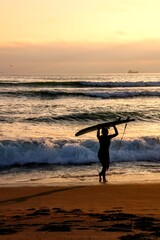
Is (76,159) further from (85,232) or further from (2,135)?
(85,232)

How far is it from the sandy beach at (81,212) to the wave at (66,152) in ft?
15.5

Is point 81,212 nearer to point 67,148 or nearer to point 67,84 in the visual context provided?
point 67,148

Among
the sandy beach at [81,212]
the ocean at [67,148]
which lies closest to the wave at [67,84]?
the ocean at [67,148]

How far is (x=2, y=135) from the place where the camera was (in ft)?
63.4

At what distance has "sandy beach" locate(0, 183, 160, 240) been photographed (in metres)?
6.61

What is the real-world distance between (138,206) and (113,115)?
21501 mm

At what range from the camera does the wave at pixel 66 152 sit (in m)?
16.2

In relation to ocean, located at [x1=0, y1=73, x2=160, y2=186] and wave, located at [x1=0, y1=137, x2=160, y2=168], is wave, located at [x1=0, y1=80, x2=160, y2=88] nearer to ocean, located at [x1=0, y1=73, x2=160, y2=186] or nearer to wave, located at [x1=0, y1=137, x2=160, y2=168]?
ocean, located at [x1=0, y1=73, x2=160, y2=186]

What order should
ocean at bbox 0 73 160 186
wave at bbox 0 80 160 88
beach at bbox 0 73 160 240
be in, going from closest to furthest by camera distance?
beach at bbox 0 73 160 240, ocean at bbox 0 73 160 186, wave at bbox 0 80 160 88

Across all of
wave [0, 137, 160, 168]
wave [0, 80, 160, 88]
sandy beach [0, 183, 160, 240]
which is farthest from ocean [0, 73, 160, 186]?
wave [0, 80, 160, 88]

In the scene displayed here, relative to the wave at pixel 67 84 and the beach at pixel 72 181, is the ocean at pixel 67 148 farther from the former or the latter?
the wave at pixel 67 84

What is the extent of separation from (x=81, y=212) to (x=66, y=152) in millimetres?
8472

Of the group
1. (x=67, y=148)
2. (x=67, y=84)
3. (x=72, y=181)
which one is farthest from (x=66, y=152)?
(x=67, y=84)

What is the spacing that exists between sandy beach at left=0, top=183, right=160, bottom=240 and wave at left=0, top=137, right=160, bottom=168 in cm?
473
